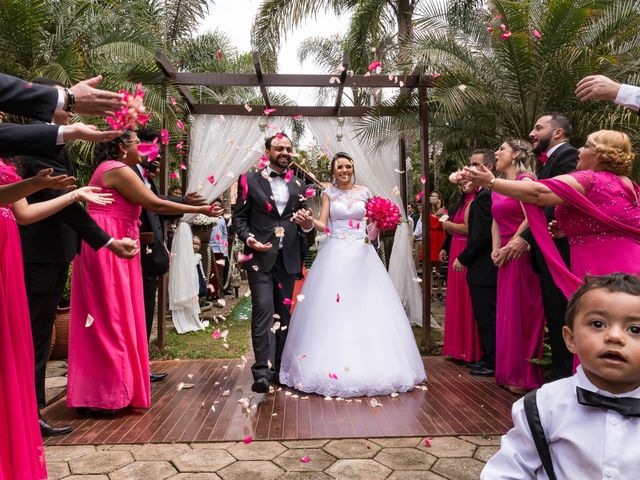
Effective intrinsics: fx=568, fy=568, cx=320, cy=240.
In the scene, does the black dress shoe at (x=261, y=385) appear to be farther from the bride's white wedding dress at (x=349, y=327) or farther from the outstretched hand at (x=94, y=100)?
the outstretched hand at (x=94, y=100)

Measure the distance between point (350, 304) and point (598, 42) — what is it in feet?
17.6

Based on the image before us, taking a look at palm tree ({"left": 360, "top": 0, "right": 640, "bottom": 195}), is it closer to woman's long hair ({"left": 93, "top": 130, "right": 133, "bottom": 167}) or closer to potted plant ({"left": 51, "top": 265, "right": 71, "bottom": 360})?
woman's long hair ({"left": 93, "top": 130, "right": 133, "bottom": 167})

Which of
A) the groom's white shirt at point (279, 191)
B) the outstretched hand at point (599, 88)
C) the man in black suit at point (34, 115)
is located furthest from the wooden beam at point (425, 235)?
the man in black suit at point (34, 115)

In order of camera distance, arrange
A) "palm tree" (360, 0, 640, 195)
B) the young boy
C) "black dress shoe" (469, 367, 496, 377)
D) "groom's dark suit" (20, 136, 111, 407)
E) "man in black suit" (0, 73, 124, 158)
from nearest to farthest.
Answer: the young boy < "man in black suit" (0, 73, 124, 158) < "groom's dark suit" (20, 136, 111, 407) < "black dress shoe" (469, 367, 496, 377) < "palm tree" (360, 0, 640, 195)

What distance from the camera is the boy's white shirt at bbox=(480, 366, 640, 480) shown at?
1550 mm

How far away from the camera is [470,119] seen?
9375 millimetres

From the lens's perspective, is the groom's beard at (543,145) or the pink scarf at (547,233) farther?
the groom's beard at (543,145)

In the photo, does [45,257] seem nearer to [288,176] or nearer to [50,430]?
[50,430]

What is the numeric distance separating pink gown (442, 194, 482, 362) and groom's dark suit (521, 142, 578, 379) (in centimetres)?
175

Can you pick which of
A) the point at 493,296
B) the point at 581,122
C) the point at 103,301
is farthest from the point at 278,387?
the point at 581,122

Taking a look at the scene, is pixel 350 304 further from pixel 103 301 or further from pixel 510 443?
pixel 510 443

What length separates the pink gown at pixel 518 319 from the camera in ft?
16.7

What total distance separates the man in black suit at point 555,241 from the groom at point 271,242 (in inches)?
80.0

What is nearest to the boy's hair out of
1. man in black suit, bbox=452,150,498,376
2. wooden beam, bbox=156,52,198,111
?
man in black suit, bbox=452,150,498,376
